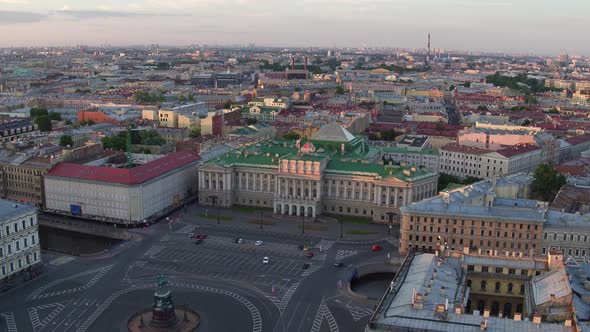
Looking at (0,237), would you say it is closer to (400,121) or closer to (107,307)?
(107,307)

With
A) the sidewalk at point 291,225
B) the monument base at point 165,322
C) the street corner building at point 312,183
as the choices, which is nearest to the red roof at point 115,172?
the street corner building at point 312,183

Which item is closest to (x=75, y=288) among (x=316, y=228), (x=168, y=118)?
(x=316, y=228)

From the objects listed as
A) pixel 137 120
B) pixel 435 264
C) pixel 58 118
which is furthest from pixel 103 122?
pixel 435 264

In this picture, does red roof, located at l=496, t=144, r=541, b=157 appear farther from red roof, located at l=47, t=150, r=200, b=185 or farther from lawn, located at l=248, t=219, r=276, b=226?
red roof, located at l=47, t=150, r=200, b=185

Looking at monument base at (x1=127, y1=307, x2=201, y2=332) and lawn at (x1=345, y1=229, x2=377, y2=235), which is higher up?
monument base at (x1=127, y1=307, x2=201, y2=332)

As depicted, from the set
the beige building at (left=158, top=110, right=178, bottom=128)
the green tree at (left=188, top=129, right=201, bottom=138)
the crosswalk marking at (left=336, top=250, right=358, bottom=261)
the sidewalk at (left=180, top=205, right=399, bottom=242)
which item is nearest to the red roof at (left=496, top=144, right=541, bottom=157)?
the sidewalk at (left=180, top=205, right=399, bottom=242)

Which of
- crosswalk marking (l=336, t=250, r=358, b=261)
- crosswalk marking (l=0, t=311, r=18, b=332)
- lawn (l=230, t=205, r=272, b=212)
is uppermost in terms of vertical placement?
crosswalk marking (l=0, t=311, r=18, b=332)
